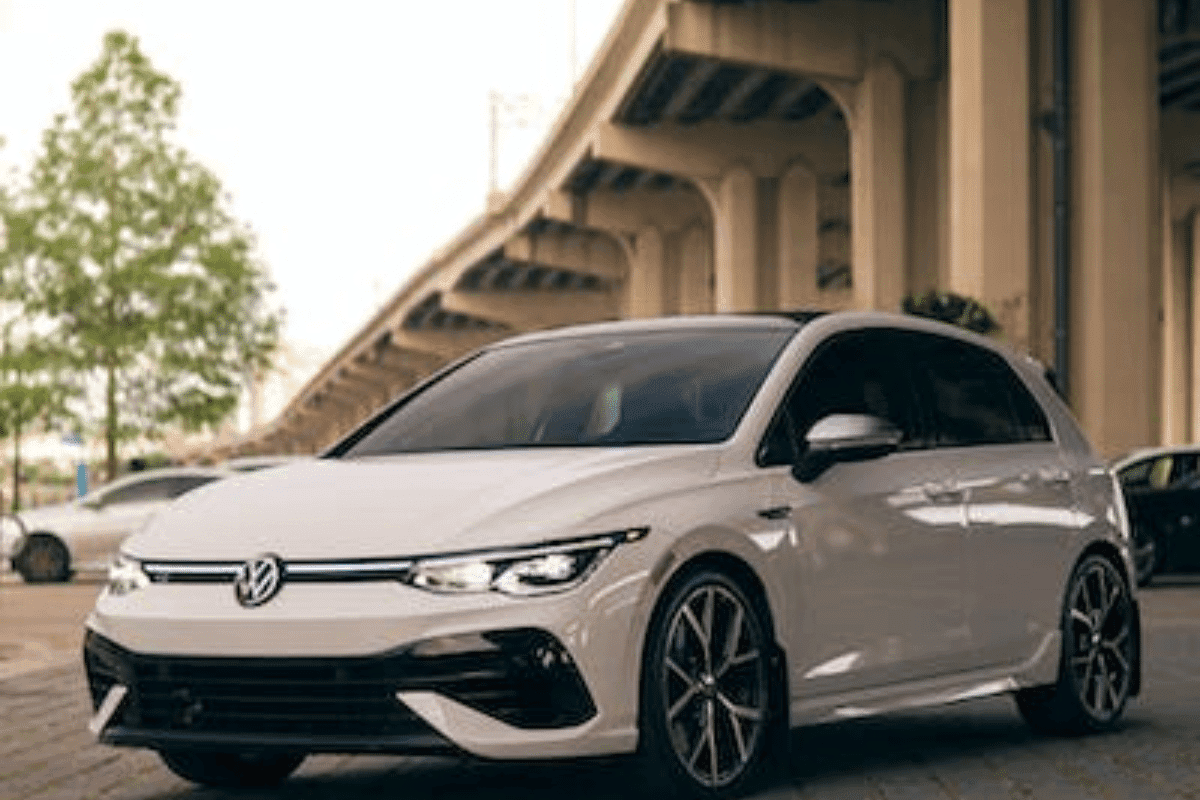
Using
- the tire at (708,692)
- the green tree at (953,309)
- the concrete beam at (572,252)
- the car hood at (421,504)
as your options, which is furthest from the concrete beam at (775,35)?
the tire at (708,692)

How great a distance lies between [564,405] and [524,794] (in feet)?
4.48

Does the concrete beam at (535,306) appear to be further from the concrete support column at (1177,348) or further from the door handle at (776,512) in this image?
the door handle at (776,512)

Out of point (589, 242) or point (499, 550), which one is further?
point (589, 242)

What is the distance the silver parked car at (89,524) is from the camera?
32750 millimetres

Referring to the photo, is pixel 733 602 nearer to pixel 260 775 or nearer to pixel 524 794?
pixel 524 794

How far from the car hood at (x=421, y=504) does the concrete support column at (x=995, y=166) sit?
2485cm

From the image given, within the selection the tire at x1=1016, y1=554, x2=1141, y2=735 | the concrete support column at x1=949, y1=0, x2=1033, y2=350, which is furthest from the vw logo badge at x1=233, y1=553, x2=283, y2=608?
the concrete support column at x1=949, y1=0, x2=1033, y2=350

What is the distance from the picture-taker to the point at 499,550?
7.44m

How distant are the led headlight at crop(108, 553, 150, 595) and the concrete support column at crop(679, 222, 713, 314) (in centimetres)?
5961

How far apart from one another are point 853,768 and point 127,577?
2546 millimetres

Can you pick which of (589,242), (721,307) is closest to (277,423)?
(589,242)

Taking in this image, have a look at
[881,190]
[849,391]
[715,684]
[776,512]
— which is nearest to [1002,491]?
[849,391]

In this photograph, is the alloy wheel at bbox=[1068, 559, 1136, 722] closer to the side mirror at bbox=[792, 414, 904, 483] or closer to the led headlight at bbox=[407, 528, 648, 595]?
the side mirror at bbox=[792, 414, 904, 483]

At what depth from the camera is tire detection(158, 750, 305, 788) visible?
855 centimetres
